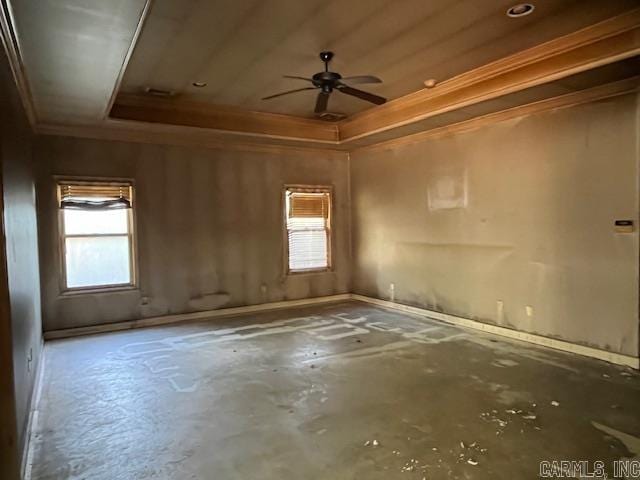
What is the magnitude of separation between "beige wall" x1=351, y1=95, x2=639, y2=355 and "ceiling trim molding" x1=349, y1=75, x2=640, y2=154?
7 centimetres

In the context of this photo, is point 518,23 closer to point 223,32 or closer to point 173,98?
point 223,32

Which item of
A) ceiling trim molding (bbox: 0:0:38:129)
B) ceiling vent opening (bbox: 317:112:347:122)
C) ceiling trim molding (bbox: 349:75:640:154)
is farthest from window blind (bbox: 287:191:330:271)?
ceiling trim molding (bbox: 0:0:38:129)

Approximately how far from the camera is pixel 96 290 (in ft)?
19.4

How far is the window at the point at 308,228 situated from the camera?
7.55 meters

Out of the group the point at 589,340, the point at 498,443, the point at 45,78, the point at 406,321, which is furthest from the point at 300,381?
the point at 45,78

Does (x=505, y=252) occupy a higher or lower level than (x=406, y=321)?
higher

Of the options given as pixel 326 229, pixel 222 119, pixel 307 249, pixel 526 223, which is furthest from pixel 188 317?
pixel 526 223

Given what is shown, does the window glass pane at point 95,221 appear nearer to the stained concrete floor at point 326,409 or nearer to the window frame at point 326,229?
the stained concrete floor at point 326,409

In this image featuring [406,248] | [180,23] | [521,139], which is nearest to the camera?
[180,23]

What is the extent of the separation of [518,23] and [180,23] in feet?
9.42

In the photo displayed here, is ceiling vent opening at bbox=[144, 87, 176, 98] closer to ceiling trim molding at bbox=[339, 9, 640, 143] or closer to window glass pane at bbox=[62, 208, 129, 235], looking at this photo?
window glass pane at bbox=[62, 208, 129, 235]

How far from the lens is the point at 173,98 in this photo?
551 centimetres

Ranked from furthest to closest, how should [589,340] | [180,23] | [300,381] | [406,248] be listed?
[406,248] → [589,340] → [300,381] → [180,23]

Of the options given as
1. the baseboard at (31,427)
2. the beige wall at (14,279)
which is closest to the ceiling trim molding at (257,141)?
the beige wall at (14,279)
